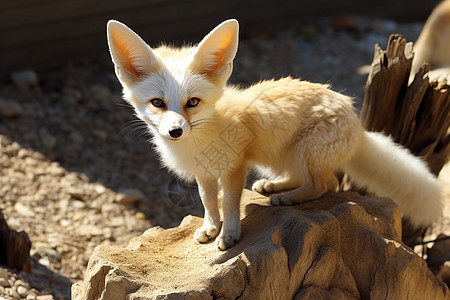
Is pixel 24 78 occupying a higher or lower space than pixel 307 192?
lower

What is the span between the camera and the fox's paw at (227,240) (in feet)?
9.75

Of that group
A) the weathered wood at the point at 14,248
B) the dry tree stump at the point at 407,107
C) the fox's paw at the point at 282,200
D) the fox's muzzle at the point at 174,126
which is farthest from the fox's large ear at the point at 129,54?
the dry tree stump at the point at 407,107

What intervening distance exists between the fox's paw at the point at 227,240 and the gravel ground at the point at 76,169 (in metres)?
1.30

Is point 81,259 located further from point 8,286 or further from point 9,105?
point 9,105

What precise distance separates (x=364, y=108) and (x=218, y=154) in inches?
61.8

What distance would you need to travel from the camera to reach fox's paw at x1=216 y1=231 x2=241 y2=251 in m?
2.97

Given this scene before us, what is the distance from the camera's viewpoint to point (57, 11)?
6734 mm

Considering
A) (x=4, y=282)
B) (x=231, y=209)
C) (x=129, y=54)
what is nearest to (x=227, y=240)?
(x=231, y=209)

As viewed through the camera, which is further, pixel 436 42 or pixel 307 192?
pixel 436 42

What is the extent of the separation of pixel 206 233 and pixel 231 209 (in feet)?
0.79

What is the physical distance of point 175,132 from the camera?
255cm

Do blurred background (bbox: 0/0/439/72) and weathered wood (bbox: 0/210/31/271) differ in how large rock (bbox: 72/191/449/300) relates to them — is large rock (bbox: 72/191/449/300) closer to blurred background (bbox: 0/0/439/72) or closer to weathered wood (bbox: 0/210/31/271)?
weathered wood (bbox: 0/210/31/271)

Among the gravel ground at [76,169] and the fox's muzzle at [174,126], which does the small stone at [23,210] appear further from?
the fox's muzzle at [174,126]

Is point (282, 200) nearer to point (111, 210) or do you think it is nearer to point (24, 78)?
point (111, 210)
